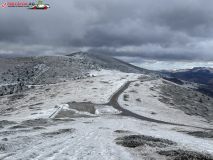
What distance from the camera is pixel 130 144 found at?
8.98 meters

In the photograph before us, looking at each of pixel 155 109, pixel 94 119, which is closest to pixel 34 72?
pixel 155 109

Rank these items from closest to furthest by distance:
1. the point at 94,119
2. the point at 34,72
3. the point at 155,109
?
the point at 94,119 → the point at 155,109 → the point at 34,72

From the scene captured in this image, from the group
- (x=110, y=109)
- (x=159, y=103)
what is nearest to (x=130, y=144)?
(x=110, y=109)

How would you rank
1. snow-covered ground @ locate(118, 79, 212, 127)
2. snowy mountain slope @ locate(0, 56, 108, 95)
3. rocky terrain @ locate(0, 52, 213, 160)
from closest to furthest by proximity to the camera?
rocky terrain @ locate(0, 52, 213, 160), snow-covered ground @ locate(118, 79, 212, 127), snowy mountain slope @ locate(0, 56, 108, 95)

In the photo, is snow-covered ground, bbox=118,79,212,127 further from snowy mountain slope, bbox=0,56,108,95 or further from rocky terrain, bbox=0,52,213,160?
snowy mountain slope, bbox=0,56,108,95

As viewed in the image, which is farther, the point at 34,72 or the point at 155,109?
the point at 34,72

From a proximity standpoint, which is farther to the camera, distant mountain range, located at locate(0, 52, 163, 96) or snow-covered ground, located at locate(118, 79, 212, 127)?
distant mountain range, located at locate(0, 52, 163, 96)

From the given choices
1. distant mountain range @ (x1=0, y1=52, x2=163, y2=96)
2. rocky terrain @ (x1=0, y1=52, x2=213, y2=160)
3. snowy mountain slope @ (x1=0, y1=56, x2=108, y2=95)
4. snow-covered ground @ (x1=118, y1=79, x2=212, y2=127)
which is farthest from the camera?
snowy mountain slope @ (x1=0, y1=56, x2=108, y2=95)

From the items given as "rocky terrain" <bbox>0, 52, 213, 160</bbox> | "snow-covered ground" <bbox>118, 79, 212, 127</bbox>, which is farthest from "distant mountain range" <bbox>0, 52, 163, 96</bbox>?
"snow-covered ground" <bbox>118, 79, 212, 127</bbox>

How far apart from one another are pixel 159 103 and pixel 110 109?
18.0 m

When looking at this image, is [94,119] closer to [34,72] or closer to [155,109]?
[155,109]

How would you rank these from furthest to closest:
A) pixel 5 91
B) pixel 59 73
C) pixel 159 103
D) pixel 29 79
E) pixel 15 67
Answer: pixel 15 67 < pixel 59 73 < pixel 29 79 < pixel 5 91 < pixel 159 103

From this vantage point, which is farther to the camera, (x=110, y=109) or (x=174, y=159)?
(x=110, y=109)

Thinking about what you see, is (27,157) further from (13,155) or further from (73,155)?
(73,155)
